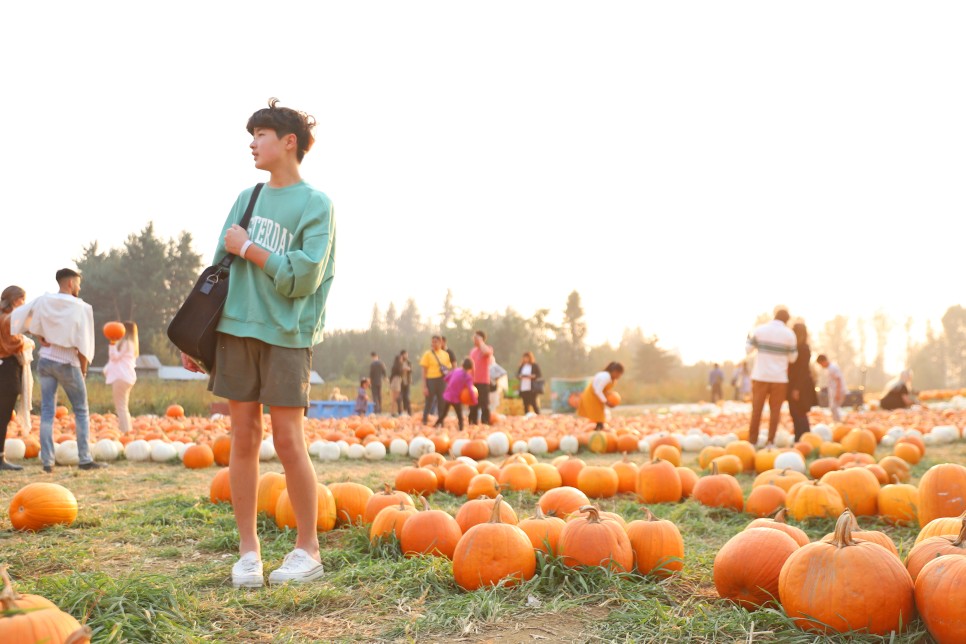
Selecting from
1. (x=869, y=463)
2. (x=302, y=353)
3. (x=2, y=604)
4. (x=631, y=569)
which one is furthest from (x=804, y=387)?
(x=2, y=604)

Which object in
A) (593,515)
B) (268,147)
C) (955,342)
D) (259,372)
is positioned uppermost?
(955,342)

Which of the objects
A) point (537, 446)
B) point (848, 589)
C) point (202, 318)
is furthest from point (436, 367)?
point (848, 589)

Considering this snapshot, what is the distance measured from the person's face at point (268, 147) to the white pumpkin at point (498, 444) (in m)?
6.50

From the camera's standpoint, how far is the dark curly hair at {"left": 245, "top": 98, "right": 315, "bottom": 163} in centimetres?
338

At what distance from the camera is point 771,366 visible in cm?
884

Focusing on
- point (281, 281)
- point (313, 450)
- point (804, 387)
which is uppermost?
point (281, 281)

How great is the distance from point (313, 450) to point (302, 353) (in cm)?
593

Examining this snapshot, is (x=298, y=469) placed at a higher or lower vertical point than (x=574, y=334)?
lower

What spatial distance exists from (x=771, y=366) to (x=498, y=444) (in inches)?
135

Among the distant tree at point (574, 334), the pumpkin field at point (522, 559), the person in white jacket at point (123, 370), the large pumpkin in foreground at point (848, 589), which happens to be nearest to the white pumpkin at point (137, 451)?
the person in white jacket at point (123, 370)

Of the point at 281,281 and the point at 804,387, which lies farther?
the point at 804,387

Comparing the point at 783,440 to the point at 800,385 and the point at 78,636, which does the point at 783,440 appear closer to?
the point at 800,385

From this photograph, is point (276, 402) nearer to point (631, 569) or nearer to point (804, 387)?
point (631, 569)

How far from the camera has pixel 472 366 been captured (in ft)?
43.8
